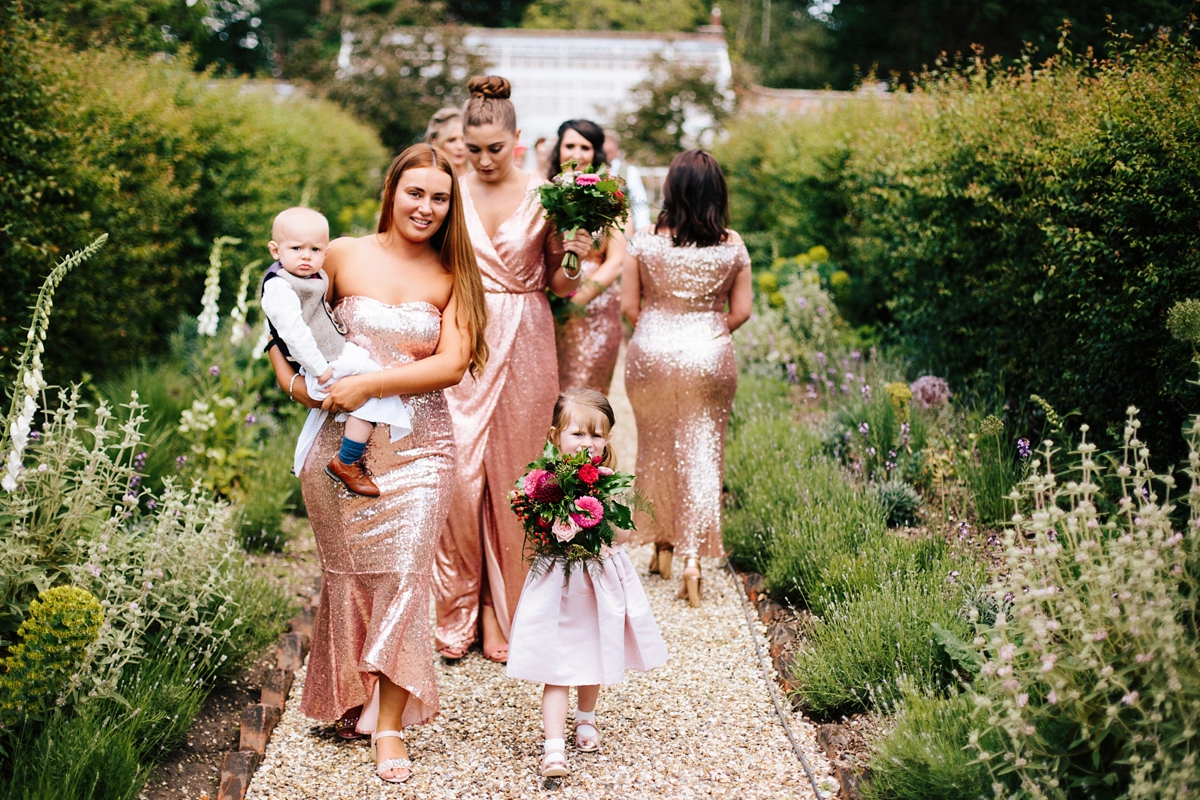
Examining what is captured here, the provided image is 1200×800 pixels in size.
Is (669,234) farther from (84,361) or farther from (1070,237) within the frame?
(84,361)

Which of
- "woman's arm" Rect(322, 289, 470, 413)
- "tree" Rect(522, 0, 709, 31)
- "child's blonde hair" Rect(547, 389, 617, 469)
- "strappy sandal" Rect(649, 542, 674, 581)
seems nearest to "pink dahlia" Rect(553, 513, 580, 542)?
"child's blonde hair" Rect(547, 389, 617, 469)

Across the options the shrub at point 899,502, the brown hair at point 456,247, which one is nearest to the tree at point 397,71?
the shrub at point 899,502

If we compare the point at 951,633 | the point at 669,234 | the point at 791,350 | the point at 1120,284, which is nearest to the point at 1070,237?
the point at 1120,284

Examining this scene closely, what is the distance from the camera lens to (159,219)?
7434 millimetres

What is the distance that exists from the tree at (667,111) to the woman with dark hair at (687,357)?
1537cm

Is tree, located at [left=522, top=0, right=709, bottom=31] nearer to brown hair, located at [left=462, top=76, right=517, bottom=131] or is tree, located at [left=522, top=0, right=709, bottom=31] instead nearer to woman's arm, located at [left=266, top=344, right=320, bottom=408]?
brown hair, located at [left=462, top=76, right=517, bottom=131]

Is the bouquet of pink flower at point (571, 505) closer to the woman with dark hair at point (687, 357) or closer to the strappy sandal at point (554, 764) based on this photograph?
the strappy sandal at point (554, 764)

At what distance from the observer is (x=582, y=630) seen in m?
3.65

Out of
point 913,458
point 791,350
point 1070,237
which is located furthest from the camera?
point 791,350

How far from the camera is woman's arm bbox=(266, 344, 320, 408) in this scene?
3.52 m

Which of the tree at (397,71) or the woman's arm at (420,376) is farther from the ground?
the tree at (397,71)

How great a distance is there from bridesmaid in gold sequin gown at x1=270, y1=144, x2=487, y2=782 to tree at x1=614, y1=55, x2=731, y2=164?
17.1 m

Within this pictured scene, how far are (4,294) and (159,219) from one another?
2.20m

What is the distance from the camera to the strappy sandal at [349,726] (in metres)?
3.92
